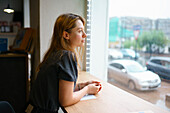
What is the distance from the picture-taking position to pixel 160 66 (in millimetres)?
1307

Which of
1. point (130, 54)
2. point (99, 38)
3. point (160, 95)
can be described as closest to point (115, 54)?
point (130, 54)

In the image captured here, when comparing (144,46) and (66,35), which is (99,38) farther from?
(66,35)

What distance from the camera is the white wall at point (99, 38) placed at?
225 centimetres

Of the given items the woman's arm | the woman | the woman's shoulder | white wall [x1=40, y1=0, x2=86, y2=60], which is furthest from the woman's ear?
white wall [x1=40, y1=0, x2=86, y2=60]

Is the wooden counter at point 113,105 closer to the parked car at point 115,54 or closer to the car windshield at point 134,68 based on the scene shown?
the car windshield at point 134,68

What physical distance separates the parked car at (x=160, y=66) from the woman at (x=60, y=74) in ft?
1.85

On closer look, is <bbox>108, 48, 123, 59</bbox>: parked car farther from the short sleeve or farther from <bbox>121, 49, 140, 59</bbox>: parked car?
the short sleeve

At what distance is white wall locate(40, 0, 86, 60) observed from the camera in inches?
82.4

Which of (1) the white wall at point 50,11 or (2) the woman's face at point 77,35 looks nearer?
(2) the woman's face at point 77,35

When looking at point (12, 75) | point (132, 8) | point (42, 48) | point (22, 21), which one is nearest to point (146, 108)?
point (132, 8)

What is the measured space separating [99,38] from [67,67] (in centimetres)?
127

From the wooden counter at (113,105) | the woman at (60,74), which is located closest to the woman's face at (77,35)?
the woman at (60,74)

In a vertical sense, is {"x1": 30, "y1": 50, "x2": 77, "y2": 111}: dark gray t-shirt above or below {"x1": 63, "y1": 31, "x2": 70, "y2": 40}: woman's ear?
below

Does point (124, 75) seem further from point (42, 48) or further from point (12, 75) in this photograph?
point (12, 75)
